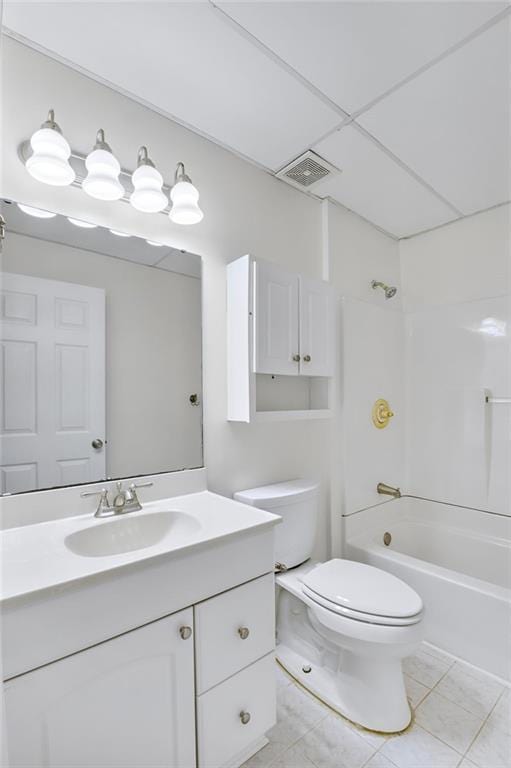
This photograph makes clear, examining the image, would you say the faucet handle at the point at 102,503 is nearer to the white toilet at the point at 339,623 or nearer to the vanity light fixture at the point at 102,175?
the white toilet at the point at 339,623

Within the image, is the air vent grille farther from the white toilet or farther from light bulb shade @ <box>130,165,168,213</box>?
the white toilet

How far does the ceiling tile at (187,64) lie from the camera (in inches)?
43.6

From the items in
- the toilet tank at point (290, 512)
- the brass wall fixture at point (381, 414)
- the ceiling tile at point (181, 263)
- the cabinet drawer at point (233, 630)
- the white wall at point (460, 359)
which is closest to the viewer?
the cabinet drawer at point (233, 630)

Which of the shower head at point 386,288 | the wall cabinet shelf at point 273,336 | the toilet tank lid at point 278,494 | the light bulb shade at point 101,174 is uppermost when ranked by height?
the light bulb shade at point 101,174

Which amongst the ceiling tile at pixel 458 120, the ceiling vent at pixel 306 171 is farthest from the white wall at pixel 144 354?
the ceiling tile at pixel 458 120

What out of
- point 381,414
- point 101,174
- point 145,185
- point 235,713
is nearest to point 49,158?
point 101,174

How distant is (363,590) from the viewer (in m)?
1.42

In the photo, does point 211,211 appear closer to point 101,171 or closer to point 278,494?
point 101,171

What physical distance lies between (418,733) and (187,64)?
246cm

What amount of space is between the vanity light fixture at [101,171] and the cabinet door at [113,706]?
128cm

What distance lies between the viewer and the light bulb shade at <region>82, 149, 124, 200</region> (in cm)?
118

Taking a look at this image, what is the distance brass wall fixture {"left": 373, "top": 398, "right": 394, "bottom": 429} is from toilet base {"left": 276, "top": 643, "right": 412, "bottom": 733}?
1226mm

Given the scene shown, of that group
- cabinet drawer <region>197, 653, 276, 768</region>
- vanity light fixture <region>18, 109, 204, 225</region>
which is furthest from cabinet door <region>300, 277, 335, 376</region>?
cabinet drawer <region>197, 653, 276, 768</region>

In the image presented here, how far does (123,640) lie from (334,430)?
4.77 ft
